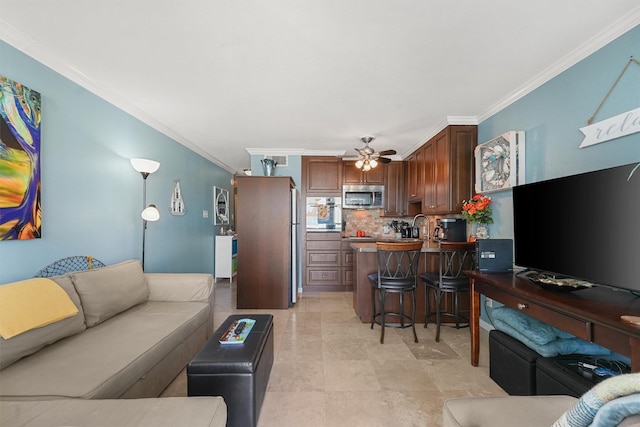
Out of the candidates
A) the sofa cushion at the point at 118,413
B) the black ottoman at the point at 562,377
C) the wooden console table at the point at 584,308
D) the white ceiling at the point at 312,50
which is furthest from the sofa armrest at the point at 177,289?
the black ottoman at the point at 562,377

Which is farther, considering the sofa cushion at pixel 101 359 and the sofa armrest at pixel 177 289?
the sofa armrest at pixel 177 289

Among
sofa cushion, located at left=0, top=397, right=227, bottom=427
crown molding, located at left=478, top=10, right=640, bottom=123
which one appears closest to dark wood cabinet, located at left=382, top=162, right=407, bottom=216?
crown molding, located at left=478, top=10, right=640, bottom=123

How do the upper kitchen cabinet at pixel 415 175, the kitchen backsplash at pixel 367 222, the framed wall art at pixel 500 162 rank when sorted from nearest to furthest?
1. the framed wall art at pixel 500 162
2. the upper kitchen cabinet at pixel 415 175
3. the kitchen backsplash at pixel 367 222

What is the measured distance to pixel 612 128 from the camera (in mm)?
1686

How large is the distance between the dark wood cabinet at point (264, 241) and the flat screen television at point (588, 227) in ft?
8.83

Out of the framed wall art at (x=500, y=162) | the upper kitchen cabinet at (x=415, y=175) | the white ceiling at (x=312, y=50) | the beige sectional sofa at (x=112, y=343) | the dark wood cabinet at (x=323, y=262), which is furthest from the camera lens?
the dark wood cabinet at (x=323, y=262)

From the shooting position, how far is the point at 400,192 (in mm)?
4965

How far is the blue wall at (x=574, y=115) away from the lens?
1640 millimetres

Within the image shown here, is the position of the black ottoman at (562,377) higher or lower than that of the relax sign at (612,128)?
lower

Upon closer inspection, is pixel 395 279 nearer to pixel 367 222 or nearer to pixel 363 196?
pixel 363 196

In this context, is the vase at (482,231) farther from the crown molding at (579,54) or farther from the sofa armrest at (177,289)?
the sofa armrest at (177,289)

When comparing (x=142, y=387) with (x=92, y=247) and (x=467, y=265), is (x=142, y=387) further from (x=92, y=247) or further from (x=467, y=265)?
(x=467, y=265)

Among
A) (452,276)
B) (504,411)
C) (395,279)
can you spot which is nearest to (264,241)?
(395,279)

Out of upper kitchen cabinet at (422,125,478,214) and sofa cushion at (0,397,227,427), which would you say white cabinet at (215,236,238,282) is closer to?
upper kitchen cabinet at (422,125,478,214)
